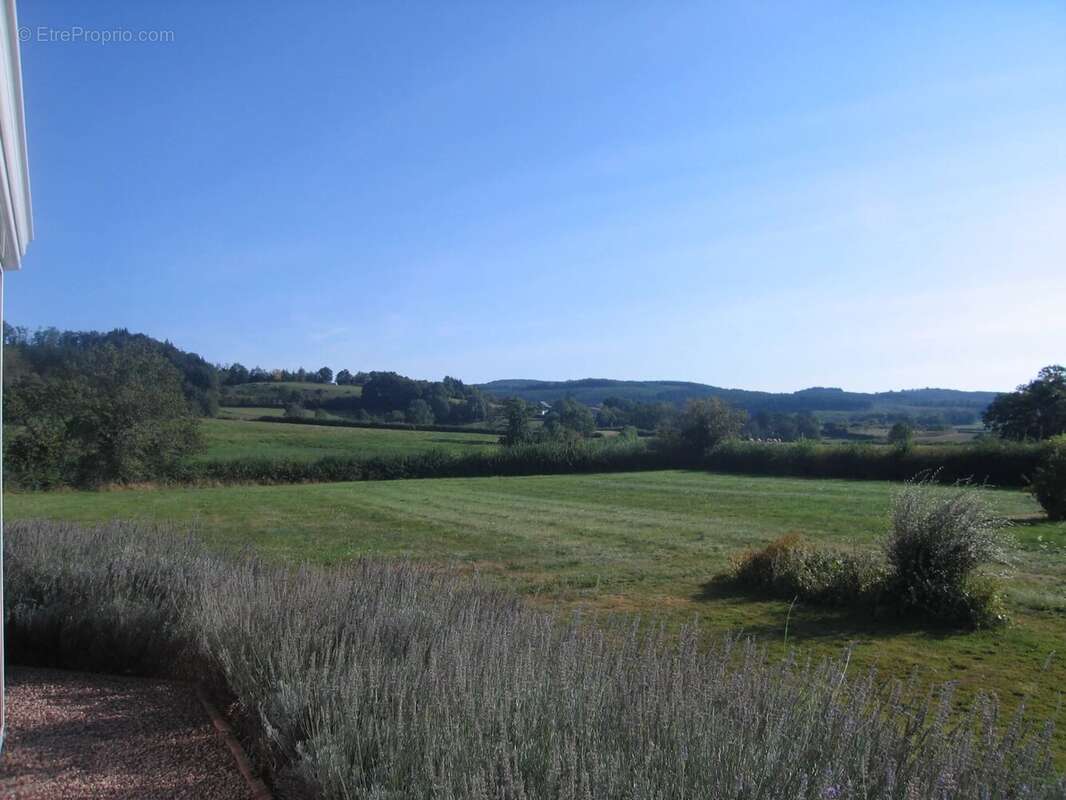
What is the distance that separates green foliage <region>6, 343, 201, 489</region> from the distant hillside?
1654 inches

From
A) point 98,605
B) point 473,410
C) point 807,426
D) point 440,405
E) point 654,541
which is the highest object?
point 440,405

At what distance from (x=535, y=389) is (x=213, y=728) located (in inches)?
4116

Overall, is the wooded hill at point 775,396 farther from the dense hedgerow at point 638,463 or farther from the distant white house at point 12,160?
the distant white house at point 12,160

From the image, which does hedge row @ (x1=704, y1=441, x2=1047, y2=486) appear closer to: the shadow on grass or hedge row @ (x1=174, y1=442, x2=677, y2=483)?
hedge row @ (x1=174, y1=442, x2=677, y2=483)

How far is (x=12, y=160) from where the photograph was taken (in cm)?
310

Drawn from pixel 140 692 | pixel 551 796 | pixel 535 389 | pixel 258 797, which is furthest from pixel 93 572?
pixel 535 389

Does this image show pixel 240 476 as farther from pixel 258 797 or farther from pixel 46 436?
pixel 258 797

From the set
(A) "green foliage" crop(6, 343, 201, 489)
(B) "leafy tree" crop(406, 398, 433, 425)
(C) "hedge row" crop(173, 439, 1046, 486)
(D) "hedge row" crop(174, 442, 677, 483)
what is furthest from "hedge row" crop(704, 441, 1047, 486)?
(A) "green foliage" crop(6, 343, 201, 489)

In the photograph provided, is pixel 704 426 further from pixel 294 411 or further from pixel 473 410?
pixel 294 411

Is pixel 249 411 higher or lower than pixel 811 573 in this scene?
higher

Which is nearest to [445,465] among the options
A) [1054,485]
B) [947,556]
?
[1054,485]

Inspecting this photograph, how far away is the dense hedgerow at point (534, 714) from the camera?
2.59 meters

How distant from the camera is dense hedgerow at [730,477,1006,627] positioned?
862cm

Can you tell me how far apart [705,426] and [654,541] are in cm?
3743
